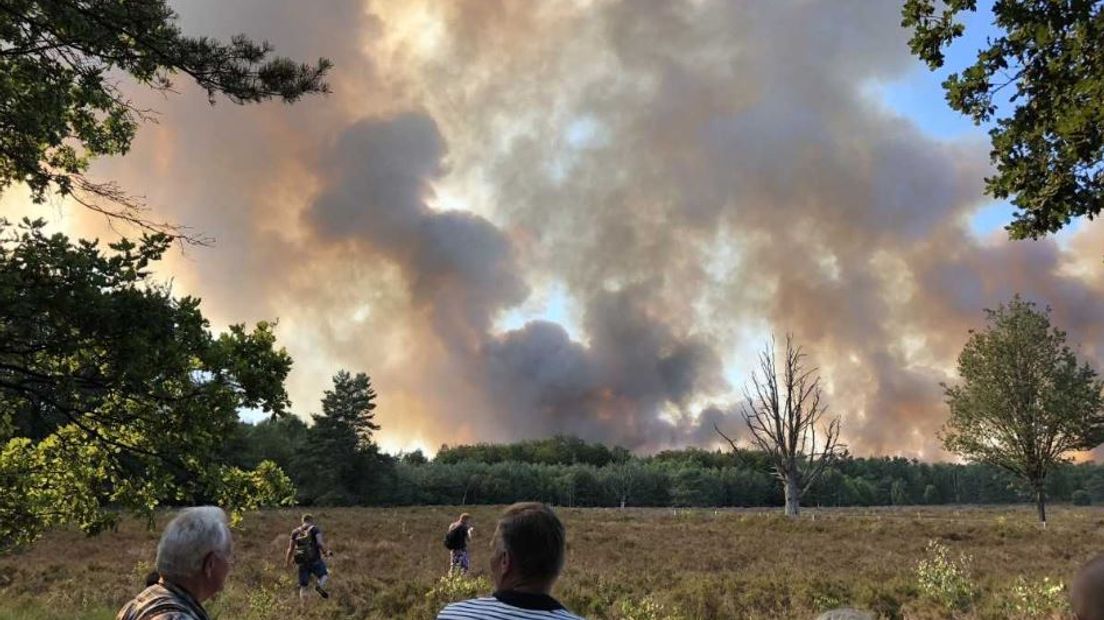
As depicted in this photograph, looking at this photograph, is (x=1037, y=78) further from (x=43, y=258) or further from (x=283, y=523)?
(x=283, y=523)

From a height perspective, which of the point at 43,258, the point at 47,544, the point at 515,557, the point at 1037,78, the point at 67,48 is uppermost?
the point at 1037,78

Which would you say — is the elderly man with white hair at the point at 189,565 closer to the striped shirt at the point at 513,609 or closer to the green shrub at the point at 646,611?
the striped shirt at the point at 513,609

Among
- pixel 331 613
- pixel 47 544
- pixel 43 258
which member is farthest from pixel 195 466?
pixel 47 544

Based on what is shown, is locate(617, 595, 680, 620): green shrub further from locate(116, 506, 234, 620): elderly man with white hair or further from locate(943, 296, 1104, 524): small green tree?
locate(943, 296, 1104, 524): small green tree

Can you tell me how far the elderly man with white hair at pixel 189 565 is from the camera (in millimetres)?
2648

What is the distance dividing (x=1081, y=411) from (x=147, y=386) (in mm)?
42294

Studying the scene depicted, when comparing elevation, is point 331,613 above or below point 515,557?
below

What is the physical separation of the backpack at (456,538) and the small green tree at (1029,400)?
3225 cm

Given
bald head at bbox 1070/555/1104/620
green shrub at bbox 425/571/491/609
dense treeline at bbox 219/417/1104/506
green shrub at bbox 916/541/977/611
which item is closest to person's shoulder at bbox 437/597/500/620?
bald head at bbox 1070/555/1104/620

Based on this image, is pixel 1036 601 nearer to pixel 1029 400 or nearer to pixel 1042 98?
pixel 1042 98

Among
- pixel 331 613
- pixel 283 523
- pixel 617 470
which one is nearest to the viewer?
pixel 331 613

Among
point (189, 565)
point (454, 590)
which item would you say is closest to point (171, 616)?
point (189, 565)

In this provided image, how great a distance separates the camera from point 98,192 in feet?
27.2

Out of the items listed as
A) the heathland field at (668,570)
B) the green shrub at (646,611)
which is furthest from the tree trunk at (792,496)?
the green shrub at (646,611)
